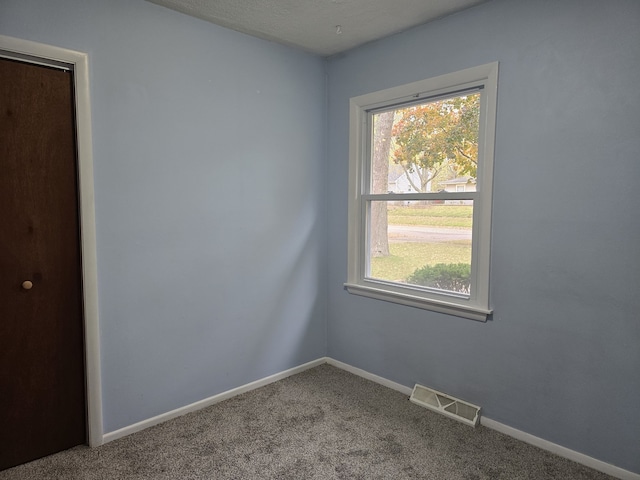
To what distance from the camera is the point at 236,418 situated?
2.53m

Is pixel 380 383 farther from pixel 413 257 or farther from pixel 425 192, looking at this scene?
pixel 425 192

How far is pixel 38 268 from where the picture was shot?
205cm

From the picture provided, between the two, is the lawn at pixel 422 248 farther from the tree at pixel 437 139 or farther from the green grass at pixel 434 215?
the tree at pixel 437 139

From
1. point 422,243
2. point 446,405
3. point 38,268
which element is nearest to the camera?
point 38,268

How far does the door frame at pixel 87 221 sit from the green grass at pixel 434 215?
1972 mm

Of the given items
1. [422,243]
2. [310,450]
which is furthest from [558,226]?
[310,450]

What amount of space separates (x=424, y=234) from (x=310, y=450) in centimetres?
154

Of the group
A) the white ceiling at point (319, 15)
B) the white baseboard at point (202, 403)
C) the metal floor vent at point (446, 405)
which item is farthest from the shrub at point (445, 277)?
the white ceiling at point (319, 15)

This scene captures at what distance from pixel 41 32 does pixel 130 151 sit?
0.67 metres

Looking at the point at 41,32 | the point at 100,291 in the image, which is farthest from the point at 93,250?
the point at 41,32

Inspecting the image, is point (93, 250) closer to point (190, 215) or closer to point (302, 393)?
point (190, 215)

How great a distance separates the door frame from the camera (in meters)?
2.04

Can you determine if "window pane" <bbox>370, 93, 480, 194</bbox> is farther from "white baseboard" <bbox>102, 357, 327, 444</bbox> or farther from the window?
"white baseboard" <bbox>102, 357, 327, 444</bbox>

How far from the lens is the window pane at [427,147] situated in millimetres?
2527
